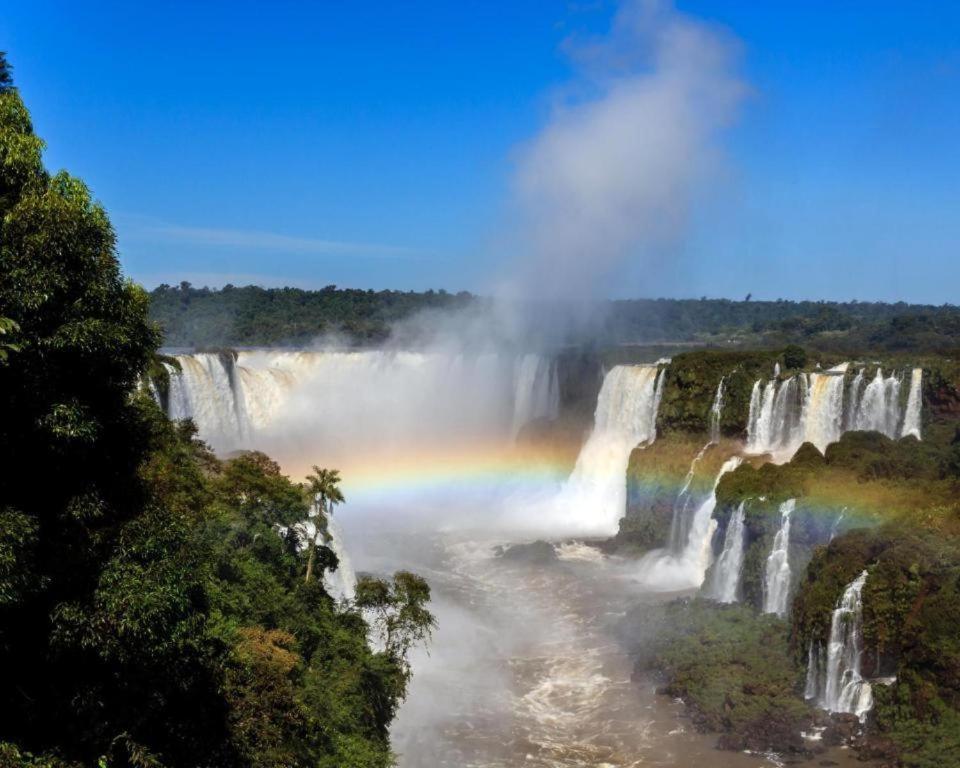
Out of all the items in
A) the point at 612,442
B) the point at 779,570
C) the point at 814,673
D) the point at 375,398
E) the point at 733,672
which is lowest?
the point at 733,672

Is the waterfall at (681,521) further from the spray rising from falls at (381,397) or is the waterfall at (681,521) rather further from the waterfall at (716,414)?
the spray rising from falls at (381,397)

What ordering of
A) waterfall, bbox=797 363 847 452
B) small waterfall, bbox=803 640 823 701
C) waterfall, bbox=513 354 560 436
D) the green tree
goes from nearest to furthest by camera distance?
the green tree → small waterfall, bbox=803 640 823 701 → waterfall, bbox=797 363 847 452 → waterfall, bbox=513 354 560 436

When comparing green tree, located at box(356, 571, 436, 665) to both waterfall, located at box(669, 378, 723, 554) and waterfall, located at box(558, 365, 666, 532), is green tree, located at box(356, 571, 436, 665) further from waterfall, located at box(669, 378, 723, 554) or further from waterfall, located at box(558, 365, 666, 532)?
waterfall, located at box(558, 365, 666, 532)

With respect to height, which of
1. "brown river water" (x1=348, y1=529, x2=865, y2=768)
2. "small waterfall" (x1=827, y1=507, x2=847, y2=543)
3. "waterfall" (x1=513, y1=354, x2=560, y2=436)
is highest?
"waterfall" (x1=513, y1=354, x2=560, y2=436)

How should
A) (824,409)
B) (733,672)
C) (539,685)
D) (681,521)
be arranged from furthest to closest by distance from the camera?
1. (681,521)
2. (824,409)
3. (539,685)
4. (733,672)

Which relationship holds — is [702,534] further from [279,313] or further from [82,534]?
[279,313]

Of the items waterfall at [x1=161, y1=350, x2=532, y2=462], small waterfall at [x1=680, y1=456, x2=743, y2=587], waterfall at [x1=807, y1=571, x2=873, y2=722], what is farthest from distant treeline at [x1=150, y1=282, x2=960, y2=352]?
waterfall at [x1=807, y1=571, x2=873, y2=722]

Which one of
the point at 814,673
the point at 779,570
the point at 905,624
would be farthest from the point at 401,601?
the point at 779,570
